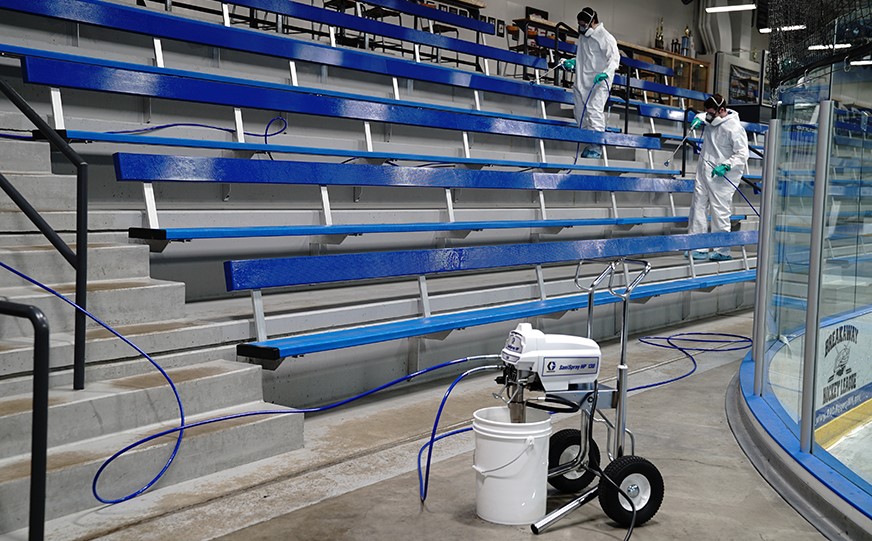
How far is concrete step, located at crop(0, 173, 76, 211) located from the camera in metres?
3.44

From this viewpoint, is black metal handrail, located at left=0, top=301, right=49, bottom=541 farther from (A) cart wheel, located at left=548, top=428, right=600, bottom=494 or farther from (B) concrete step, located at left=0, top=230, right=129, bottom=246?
(B) concrete step, located at left=0, top=230, right=129, bottom=246

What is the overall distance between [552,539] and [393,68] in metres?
4.76

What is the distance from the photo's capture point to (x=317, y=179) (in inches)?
164

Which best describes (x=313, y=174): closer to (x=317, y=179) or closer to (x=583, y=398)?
(x=317, y=179)

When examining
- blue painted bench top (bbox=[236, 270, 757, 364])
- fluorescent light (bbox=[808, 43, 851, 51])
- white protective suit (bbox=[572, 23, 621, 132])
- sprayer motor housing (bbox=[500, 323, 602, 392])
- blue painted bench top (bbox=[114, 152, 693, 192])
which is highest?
white protective suit (bbox=[572, 23, 621, 132])

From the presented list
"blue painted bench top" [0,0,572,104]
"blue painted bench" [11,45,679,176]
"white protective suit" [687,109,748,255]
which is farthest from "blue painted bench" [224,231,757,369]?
"blue painted bench top" [0,0,572,104]

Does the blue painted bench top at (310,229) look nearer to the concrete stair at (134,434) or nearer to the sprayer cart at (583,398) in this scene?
the concrete stair at (134,434)

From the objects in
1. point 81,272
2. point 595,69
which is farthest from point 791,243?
point 595,69

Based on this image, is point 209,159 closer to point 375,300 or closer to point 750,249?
point 375,300

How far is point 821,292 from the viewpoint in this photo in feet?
9.16

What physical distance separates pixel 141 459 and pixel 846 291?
7.77 ft

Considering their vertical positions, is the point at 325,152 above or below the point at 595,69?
below

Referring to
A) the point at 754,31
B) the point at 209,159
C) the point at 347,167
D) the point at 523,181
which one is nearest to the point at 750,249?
the point at 523,181

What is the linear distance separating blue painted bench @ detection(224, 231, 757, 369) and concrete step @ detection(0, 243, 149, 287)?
53 cm
